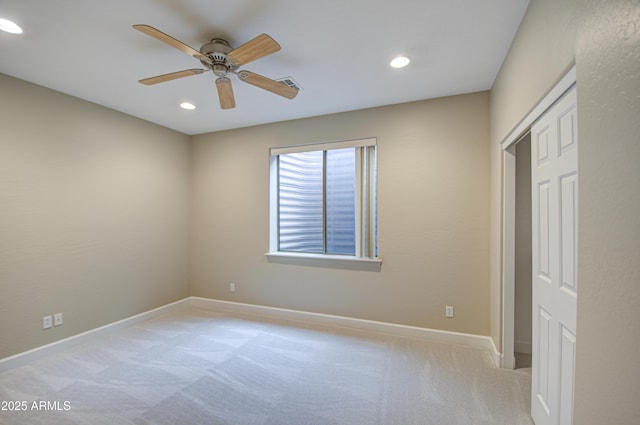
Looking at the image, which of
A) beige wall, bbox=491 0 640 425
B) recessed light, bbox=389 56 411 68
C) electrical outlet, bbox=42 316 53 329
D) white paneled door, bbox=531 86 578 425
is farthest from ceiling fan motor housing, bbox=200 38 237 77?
electrical outlet, bbox=42 316 53 329

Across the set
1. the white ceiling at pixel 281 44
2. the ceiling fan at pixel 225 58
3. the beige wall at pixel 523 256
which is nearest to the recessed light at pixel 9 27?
the white ceiling at pixel 281 44

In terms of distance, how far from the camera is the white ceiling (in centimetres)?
165

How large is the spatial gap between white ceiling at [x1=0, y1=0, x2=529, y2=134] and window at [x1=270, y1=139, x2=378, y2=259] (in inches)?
29.8

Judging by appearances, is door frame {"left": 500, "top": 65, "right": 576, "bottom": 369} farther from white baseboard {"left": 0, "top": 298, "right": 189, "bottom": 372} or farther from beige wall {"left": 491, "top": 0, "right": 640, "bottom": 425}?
white baseboard {"left": 0, "top": 298, "right": 189, "bottom": 372}

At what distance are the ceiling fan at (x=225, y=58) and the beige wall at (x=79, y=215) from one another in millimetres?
1579

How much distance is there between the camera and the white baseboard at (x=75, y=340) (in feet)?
7.99

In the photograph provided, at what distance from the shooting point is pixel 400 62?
2.23 meters

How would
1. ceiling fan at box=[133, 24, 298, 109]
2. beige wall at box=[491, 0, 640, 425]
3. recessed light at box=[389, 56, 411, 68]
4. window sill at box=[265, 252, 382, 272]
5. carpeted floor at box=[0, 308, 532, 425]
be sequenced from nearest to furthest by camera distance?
beige wall at box=[491, 0, 640, 425]
ceiling fan at box=[133, 24, 298, 109]
carpeted floor at box=[0, 308, 532, 425]
recessed light at box=[389, 56, 411, 68]
window sill at box=[265, 252, 382, 272]

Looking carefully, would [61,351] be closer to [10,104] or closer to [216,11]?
[10,104]

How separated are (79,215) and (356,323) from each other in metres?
3.38

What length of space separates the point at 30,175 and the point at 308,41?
290cm

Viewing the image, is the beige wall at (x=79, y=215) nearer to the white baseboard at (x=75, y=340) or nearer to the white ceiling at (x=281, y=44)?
the white baseboard at (x=75, y=340)

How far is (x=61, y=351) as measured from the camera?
274cm

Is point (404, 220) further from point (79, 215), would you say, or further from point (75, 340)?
point (75, 340)
